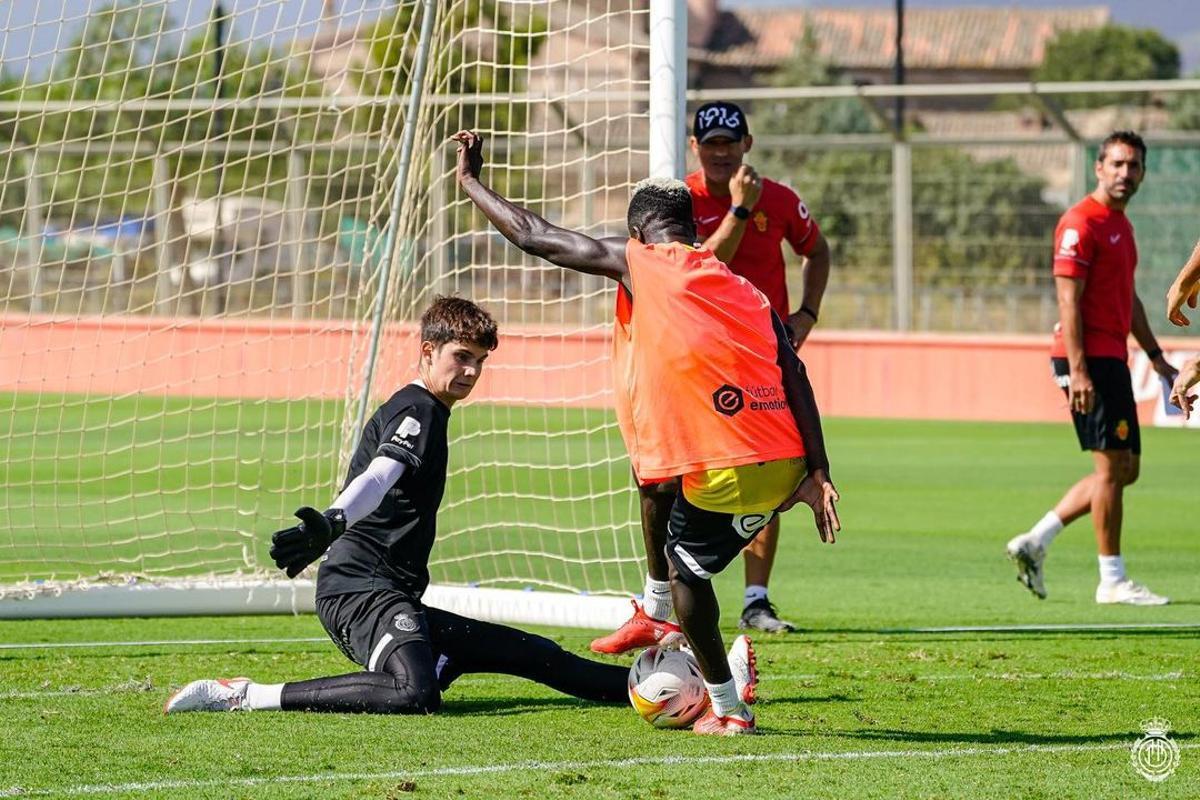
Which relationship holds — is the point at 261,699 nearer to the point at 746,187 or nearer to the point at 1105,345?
the point at 746,187

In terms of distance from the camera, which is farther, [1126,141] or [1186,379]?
[1126,141]

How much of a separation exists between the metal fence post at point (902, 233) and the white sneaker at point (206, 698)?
Result: 1579 cm

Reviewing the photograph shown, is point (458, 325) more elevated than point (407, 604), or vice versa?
point (458, 325)

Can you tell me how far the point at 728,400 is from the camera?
5395mm

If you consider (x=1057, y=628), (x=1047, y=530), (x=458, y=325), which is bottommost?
(x=1057, y=628)

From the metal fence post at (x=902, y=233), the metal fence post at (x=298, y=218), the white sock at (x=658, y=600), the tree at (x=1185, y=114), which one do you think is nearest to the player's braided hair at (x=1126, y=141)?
the white sock at (x=658, y=600)

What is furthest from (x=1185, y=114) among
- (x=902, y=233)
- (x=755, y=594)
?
(x=755, y=594)

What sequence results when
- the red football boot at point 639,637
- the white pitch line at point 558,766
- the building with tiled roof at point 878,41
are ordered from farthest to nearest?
the building with tiled roof at point 878,41
the red football boot at point 639,637
the white pitch line at point 558,766

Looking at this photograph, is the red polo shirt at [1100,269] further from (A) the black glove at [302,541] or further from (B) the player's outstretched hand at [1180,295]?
(A) the black glove at [302,541]

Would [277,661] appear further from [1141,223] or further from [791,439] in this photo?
[1141,223]

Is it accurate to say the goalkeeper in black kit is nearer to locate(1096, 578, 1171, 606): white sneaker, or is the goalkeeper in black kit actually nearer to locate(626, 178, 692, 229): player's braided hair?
locate(626, 178, 692, 229): player's braided hair

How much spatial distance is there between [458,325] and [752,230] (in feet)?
8.17

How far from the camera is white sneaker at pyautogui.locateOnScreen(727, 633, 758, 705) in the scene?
600cm

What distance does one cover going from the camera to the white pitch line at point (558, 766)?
4.89m
